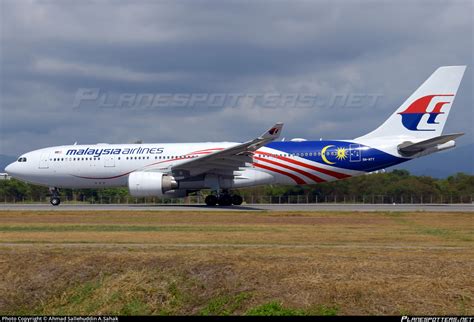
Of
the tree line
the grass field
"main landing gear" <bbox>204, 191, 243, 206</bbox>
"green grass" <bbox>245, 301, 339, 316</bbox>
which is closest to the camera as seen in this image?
"green grass" <bbox>245, 301, 339, 316</bbox>

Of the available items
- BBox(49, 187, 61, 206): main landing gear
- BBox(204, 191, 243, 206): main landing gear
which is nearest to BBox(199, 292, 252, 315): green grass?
BBox(204, 191, 243, 206): main landing gear

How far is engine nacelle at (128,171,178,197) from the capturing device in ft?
123

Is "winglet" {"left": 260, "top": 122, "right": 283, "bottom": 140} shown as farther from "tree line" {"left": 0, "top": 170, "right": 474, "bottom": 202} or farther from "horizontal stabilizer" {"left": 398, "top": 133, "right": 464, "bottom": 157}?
"tree line" {"left": 0, "top": 170, "right": 474, "bottom": 202}

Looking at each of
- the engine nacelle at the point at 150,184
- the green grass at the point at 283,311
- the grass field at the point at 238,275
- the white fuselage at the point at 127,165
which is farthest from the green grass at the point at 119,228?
the white fuselage at the point at 127,165

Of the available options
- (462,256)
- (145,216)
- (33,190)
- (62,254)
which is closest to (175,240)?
(62,254)

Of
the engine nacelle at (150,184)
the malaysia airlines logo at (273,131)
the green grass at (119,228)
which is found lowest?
the green grass at (119,228)

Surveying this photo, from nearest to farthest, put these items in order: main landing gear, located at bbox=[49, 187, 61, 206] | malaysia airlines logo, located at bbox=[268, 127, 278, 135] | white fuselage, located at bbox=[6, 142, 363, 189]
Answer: malaysia airlines logo, located at bbox=[268, 127, 278, 135] < white fuselage, located at bbox=[6, 142, 363, 189] < main landing gear, located at bbox=[49, 187, 61, 206]

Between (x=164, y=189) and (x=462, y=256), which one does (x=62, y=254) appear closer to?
(x=462, y=256)

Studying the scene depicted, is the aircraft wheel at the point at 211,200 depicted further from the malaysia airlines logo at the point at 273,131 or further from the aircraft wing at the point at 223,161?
the malaysia airlines logo at the point at 273,131

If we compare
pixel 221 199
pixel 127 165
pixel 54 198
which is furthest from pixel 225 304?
pixel 54 198

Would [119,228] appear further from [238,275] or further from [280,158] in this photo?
[280,158]

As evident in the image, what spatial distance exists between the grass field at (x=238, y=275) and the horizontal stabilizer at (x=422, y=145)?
14940 millimetres

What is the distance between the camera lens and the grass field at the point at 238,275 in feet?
42.4

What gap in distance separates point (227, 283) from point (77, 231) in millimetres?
11194
